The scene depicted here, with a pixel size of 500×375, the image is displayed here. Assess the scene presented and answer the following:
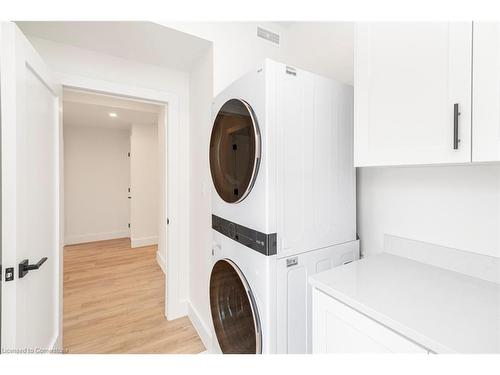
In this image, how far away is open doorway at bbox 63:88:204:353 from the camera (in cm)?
201

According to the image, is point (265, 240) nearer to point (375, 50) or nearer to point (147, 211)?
point (375, 50)

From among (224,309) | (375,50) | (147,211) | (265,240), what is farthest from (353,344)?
(147,211)

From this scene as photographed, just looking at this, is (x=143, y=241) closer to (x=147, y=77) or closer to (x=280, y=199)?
(x=147, y=77)

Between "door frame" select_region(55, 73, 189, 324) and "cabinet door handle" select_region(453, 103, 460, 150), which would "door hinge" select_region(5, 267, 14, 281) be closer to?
"door frame" select_region(55, 73, 189, 324)

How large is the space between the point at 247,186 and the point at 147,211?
161 inches

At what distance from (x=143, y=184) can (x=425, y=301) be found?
4658 mm

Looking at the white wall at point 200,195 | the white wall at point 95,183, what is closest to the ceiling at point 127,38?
the white wall at point 200,195

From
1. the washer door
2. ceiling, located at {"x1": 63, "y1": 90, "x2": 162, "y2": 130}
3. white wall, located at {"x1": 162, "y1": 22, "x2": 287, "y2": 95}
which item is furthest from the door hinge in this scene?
ceiling, located at {"x1": 63, "y1": 90, "x2": 162, "y2": 130}

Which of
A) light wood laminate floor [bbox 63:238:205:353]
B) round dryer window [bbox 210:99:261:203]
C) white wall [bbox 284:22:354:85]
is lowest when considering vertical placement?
light wood laminate floor [bbox 63:238:205:353]

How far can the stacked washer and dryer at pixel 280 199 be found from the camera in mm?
1054

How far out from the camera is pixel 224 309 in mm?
1434

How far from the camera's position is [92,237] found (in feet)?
15.9

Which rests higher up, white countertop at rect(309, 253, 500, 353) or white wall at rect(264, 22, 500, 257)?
white wall at rect(264, 22, 500, 257)

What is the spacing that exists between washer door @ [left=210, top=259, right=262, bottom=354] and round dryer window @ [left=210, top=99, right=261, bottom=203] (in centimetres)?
43
